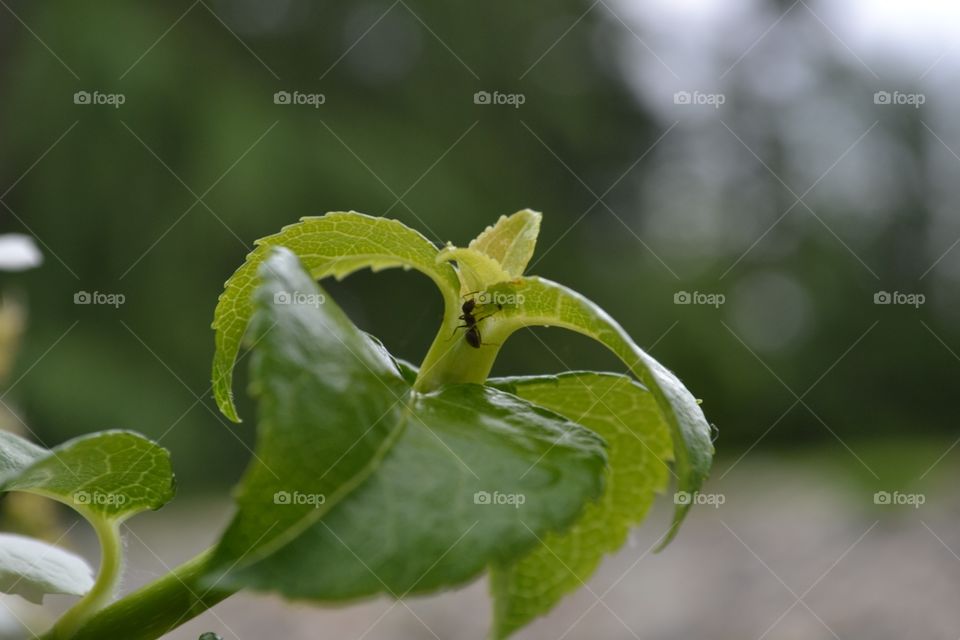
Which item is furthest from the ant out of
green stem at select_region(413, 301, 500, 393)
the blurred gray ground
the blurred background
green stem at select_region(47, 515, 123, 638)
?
the blurred background

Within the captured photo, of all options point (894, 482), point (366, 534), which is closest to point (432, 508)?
point (366, 534)

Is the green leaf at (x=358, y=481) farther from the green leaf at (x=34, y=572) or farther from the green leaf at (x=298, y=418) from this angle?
the green leaf at (x=34, y=572)

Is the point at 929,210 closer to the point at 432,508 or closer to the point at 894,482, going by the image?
the point at 894,482

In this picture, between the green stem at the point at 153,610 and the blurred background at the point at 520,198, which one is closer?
the green stem at the point at 153,610

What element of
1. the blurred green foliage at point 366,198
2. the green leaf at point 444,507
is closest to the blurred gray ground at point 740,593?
the blurred green foliage at point 366,198

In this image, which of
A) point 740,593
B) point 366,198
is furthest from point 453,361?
point 366,198

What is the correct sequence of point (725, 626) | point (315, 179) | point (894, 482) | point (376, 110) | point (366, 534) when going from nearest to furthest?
point (366, 534) → point (725, 626) → point (894, 482) → point (315, 179) → point (376, 110)
